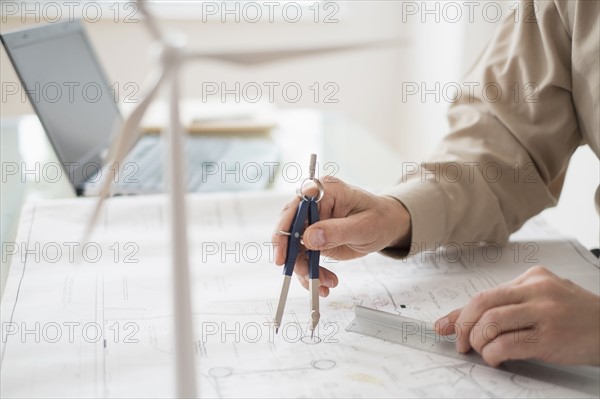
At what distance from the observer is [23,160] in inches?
57.8

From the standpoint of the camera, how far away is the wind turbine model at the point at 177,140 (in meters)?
0.38

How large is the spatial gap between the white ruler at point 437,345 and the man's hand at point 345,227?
9 cm

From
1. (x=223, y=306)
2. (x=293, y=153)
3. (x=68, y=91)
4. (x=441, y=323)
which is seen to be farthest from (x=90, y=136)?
(x=441, y=323)

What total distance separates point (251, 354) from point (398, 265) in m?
0.32

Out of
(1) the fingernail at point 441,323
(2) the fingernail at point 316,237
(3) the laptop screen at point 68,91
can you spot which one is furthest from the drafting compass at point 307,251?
(3) the laptop screen at point 68,91

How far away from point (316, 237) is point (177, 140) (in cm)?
46

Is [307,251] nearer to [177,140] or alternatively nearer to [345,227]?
Result: [345,227]

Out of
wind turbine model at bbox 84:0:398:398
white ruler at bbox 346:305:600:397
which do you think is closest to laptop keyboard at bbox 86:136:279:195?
white ruler at bbox 346:305:600:397

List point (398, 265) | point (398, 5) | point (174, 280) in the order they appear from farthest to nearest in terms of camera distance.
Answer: point (398, 5), point (398, 265), point (174, 280)

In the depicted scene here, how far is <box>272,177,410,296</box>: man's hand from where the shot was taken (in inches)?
33.5

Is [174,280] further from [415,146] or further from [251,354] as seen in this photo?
[415,146]

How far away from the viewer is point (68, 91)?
1.44m

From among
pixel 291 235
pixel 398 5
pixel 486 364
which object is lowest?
pixel 486 364

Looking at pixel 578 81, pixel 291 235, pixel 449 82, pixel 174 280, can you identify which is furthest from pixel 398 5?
pixel 174 280
